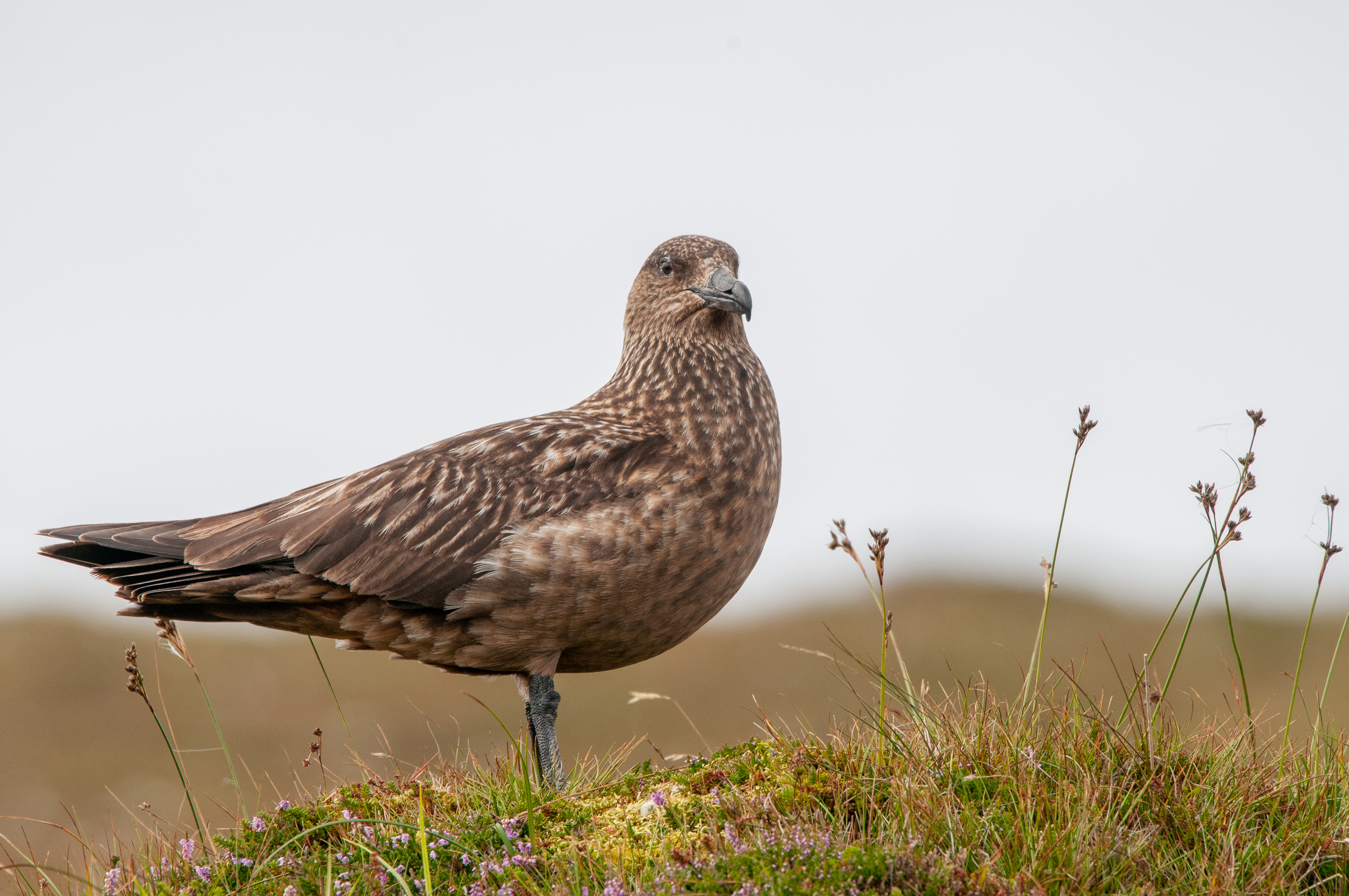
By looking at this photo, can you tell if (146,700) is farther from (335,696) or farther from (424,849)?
(424,849)

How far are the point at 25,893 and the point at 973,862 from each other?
3.26 meters

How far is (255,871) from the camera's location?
12.0ft

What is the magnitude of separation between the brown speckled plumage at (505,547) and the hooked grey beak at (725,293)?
0.42 meters

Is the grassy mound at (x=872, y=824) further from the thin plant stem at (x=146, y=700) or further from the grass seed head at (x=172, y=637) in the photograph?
the grass seed head at (x=172, y=637)

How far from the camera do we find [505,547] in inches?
185

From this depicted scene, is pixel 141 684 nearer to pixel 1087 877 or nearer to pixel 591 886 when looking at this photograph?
pixel 591 886

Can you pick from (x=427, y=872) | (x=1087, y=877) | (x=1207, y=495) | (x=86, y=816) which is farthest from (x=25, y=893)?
(x=86, y=816)

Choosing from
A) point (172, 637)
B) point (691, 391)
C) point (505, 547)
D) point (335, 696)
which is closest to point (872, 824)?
point (335, 696)

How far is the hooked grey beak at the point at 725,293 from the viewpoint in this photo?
5324 millimetres

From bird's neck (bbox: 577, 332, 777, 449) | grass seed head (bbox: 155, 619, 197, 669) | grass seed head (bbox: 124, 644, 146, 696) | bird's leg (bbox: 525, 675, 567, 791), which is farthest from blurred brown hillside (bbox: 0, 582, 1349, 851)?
grass seed head (bbox: 124, 644, 146, 696)

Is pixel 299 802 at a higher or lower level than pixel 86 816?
higher

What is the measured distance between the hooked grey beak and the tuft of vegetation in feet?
5.46

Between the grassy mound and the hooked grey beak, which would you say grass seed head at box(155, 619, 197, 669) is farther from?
the hooked grey beak

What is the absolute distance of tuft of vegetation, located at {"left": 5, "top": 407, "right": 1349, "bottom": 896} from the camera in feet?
10.1
